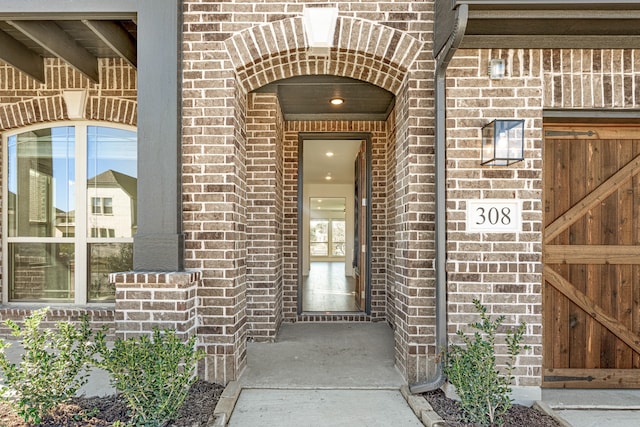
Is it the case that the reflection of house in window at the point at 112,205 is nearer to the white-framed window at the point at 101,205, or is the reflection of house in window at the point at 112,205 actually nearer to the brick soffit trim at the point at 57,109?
the white-framed window at the point at 101,205

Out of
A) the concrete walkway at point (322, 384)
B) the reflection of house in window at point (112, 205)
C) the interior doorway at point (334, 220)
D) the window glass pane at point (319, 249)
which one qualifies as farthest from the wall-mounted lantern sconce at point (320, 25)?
the window glass pane at point (319, 249)

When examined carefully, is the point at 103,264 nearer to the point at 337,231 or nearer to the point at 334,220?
the point at 337,231

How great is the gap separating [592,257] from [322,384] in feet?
8.07

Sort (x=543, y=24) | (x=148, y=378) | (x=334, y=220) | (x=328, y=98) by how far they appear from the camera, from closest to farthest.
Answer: (x=148, y=378), (x=543, y=24), (x=328, y=98), (x=334, y=220)

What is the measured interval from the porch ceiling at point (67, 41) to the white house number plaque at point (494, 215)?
9.99ft

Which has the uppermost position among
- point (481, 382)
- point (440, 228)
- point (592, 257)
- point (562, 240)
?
point (440, 228)

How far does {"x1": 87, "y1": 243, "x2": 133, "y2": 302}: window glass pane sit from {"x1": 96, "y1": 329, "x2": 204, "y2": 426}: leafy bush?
203 centimetres

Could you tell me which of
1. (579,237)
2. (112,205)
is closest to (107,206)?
(112,205)

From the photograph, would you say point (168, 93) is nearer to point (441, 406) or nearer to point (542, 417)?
point (441, 406)

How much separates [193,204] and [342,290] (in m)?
5.67

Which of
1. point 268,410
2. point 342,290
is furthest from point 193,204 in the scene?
point 342,290

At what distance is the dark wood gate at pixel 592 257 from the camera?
3.26 meters

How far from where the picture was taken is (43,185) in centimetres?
436

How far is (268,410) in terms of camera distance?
9.25ft
